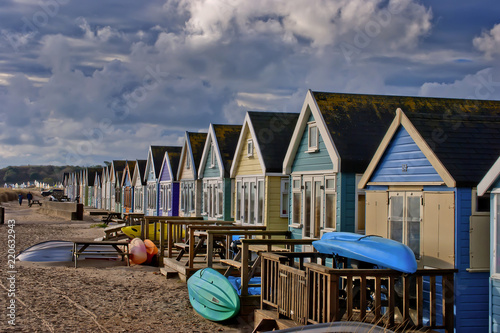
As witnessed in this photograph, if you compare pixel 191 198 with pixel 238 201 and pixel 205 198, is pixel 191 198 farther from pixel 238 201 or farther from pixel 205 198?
pixel 238 201

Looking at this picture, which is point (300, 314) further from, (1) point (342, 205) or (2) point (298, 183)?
(2) point (298, 183)

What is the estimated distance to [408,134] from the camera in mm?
11078

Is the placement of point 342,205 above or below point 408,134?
below

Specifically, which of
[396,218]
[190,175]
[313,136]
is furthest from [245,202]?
[396,218]

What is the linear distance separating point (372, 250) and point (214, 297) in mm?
4189

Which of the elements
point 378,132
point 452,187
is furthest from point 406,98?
point 452,187

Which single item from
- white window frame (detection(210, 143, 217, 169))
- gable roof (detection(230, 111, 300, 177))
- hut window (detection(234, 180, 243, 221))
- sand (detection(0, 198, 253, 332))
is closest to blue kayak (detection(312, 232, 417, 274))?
sand (detection(0, 198, 253, 332))

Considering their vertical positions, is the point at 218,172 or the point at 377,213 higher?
the point at 218,172

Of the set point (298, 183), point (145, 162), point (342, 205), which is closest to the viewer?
point (342, 205)

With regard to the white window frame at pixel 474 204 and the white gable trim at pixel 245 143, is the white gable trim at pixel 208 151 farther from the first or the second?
the white window frame at pixel 474 204

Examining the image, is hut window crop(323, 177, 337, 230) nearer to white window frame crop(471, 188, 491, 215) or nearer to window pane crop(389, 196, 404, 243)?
window pane crop(389, 196, 404, 243)

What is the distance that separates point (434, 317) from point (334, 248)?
2161mm

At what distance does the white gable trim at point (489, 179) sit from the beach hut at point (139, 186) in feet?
111

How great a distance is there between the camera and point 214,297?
12.5 m
